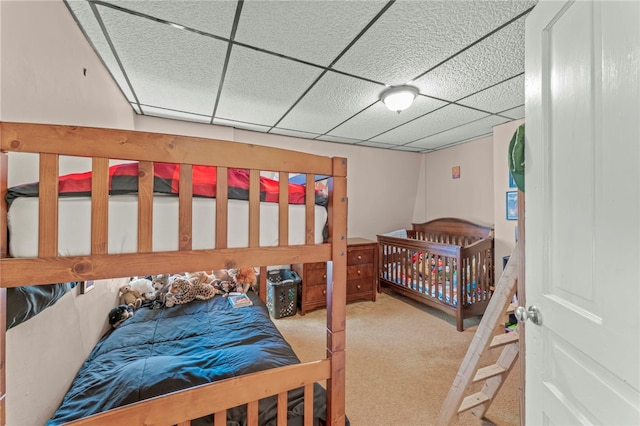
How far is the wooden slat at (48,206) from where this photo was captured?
0.71 meters

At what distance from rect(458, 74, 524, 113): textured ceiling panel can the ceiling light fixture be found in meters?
0.59

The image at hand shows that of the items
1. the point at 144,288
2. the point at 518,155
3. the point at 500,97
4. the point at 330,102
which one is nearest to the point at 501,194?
the point at 500,97

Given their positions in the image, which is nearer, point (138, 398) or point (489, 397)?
point (138, 398)

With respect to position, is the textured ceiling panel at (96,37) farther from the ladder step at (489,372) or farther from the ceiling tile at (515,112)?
the ceiling tile at (515,112)

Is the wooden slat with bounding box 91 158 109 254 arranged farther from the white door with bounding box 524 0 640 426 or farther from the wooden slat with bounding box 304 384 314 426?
the white door with bounding box 524 0 640 426

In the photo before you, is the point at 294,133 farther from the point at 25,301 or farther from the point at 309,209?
the point at 25,301

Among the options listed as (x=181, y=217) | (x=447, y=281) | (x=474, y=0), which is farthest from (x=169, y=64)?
(x=447, y=281)

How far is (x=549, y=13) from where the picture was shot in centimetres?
82

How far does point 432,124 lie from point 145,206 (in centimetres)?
306

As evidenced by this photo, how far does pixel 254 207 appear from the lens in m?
0.96

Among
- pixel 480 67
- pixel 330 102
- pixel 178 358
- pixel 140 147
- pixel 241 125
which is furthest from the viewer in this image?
pixel 241 125

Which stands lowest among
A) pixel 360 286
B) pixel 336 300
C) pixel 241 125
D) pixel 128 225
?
pixel 360 286

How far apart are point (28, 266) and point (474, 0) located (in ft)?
6.58

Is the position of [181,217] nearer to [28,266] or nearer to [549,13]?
[28,266]
